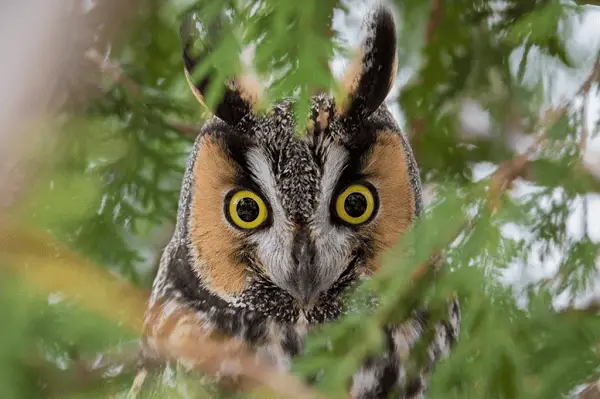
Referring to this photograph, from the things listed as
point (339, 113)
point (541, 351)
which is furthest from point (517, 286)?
point (339, 113)

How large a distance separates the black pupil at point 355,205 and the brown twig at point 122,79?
359 mm

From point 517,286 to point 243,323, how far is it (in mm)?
519

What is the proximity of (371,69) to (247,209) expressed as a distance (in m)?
0.30

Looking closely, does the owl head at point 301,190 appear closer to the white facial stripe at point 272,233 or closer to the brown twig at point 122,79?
the white facial stripe at point 272,233

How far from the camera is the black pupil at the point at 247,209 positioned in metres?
1.08

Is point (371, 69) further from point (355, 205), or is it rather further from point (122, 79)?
point (122, 79)

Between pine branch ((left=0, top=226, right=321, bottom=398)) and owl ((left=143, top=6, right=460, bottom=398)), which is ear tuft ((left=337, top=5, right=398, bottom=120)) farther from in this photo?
pine branch ((left=0, top=226, right=321, bottom=398))

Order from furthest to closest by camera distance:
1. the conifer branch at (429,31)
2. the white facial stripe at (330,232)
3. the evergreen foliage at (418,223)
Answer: the conifer branch at (429,31)
the white facial stripe at (330,232)
the evergreen foliage at (418,223)

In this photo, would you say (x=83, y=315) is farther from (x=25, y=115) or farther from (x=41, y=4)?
(x=41, y=4)

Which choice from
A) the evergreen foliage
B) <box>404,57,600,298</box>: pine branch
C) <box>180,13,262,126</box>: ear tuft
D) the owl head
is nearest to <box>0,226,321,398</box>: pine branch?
the evergreen foliage

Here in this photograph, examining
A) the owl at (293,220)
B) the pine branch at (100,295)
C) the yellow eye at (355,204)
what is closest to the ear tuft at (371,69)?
the owl at (293,220)

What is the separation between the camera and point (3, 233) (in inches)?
33.2

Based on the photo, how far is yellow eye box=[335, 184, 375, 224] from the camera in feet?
3.48

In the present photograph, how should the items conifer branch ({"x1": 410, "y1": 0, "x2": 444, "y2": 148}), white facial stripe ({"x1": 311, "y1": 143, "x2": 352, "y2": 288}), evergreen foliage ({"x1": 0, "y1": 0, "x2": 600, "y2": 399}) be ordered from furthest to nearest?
1. conifer branch ({"x1": 410, "y1": 0, "x2": 444, "y2": 148})
2. white facial stripe ({"x1": 311, "y1": 143, "x2": 352, "y2": 288})
3. evergreen foliage ({"x1": 0, "y1": 0, "x2": 600, "y2": 399})
